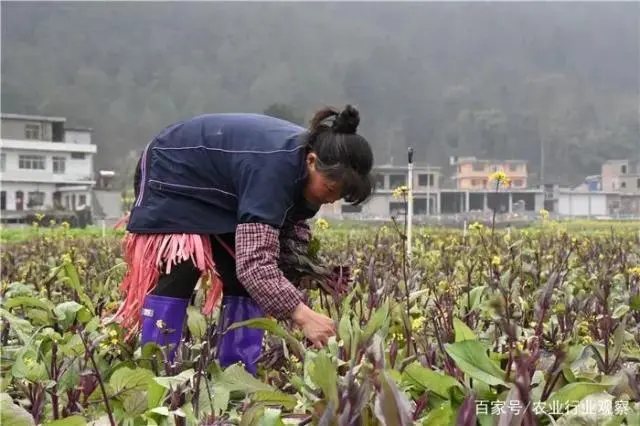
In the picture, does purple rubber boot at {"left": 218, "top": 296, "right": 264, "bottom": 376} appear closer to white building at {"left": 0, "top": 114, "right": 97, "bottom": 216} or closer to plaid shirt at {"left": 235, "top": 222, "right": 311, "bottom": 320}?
plaid shirt at {"left": 235, "top": 222, "right": 311, "bottom": 320}

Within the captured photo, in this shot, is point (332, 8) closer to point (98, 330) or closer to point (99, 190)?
point (99, 190)

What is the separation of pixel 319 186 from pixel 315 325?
471mm

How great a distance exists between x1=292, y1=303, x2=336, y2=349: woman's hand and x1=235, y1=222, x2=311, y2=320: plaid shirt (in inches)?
1.1

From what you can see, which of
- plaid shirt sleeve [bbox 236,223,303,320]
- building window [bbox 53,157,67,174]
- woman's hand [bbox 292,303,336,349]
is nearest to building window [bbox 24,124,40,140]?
building window [bbox 53,157,67,174]

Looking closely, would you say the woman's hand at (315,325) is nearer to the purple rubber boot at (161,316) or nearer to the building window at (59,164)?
the purple rubber boot at (161,316)

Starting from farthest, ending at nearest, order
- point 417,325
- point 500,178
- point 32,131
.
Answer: point 32,131 < point 500,178 < point 417,325

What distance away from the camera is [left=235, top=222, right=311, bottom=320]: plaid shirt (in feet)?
7.39

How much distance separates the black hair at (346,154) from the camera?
2.39 meters

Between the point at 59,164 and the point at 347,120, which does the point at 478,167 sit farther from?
the point at 347,120

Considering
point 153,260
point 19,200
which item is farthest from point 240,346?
point 19,200

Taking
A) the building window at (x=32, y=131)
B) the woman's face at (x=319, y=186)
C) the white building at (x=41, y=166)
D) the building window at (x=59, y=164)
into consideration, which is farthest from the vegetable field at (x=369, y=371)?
the building window at (x=32, y=131)

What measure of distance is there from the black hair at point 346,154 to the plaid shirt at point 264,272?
254 mm

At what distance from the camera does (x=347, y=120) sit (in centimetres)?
241

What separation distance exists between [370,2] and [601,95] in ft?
198
